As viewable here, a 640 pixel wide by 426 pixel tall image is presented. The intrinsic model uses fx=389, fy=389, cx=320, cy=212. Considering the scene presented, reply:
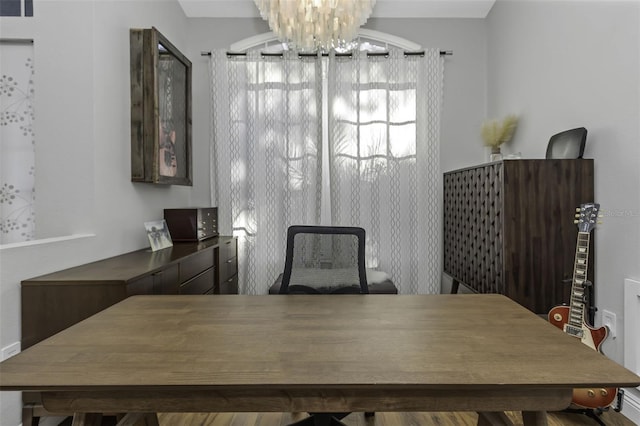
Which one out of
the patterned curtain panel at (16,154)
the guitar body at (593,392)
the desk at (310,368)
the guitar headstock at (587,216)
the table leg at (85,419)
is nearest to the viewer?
the desk at (310,368)

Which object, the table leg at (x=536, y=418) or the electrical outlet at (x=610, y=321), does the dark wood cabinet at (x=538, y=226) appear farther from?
the table leg at (x=536, y=418)

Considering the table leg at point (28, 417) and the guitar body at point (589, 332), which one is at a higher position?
the guitar body at point (589, 332)

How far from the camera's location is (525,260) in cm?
224

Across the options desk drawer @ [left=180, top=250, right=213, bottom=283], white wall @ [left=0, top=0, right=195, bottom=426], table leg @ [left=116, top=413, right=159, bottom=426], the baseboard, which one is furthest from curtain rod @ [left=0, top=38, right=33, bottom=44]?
the baseboard

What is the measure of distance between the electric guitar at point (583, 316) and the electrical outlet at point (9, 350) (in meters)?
2.57

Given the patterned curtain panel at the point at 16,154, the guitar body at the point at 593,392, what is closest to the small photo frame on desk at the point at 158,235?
the patterned curtain panel at the point at 16,154

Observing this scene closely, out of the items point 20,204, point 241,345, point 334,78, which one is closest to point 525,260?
point 241,345

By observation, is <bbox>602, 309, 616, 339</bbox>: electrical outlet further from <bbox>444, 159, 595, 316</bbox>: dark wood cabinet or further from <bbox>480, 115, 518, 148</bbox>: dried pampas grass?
<bbox>480, 115, 518, 148</bbox>: dried pampas grass

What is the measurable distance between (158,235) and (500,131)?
278 cm

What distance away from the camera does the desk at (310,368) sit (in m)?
0.85

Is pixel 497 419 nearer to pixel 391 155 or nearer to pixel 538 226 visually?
pixel 538 226

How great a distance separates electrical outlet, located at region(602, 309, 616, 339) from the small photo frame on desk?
9.10 ft

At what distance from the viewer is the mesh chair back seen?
79.7 inches

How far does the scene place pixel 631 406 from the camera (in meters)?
1.94
